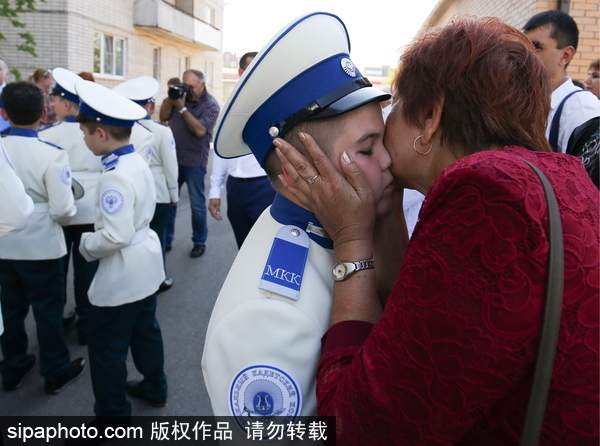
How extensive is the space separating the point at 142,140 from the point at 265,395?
161 inches

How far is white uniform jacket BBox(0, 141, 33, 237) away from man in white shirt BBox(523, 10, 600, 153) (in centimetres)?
296

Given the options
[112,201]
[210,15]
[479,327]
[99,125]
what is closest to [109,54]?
[210,15]

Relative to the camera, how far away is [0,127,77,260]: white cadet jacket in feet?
10.6

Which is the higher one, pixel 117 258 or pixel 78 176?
pixel 78 176

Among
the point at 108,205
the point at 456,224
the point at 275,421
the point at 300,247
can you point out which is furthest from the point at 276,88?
the point at 108,205

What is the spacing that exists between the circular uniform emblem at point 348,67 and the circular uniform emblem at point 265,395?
786 millimetres

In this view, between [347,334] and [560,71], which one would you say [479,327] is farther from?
[560,71]

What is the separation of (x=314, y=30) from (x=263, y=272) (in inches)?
25.7

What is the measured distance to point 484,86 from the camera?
1.12 m

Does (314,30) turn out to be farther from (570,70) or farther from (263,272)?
(570,70)

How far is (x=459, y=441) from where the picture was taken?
0.90 metres

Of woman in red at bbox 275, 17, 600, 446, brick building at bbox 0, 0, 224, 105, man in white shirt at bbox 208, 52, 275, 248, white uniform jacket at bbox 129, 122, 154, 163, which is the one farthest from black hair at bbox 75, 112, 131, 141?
brick building at bbox 0, 0, 224, 105

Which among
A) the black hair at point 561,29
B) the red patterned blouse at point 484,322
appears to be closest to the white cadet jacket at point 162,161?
the black hair at point 561,29

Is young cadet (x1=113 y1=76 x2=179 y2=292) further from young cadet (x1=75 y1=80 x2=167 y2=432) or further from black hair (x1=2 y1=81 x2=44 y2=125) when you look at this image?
young cadet (x1=75 y1=80 x2=167 y2=432)
